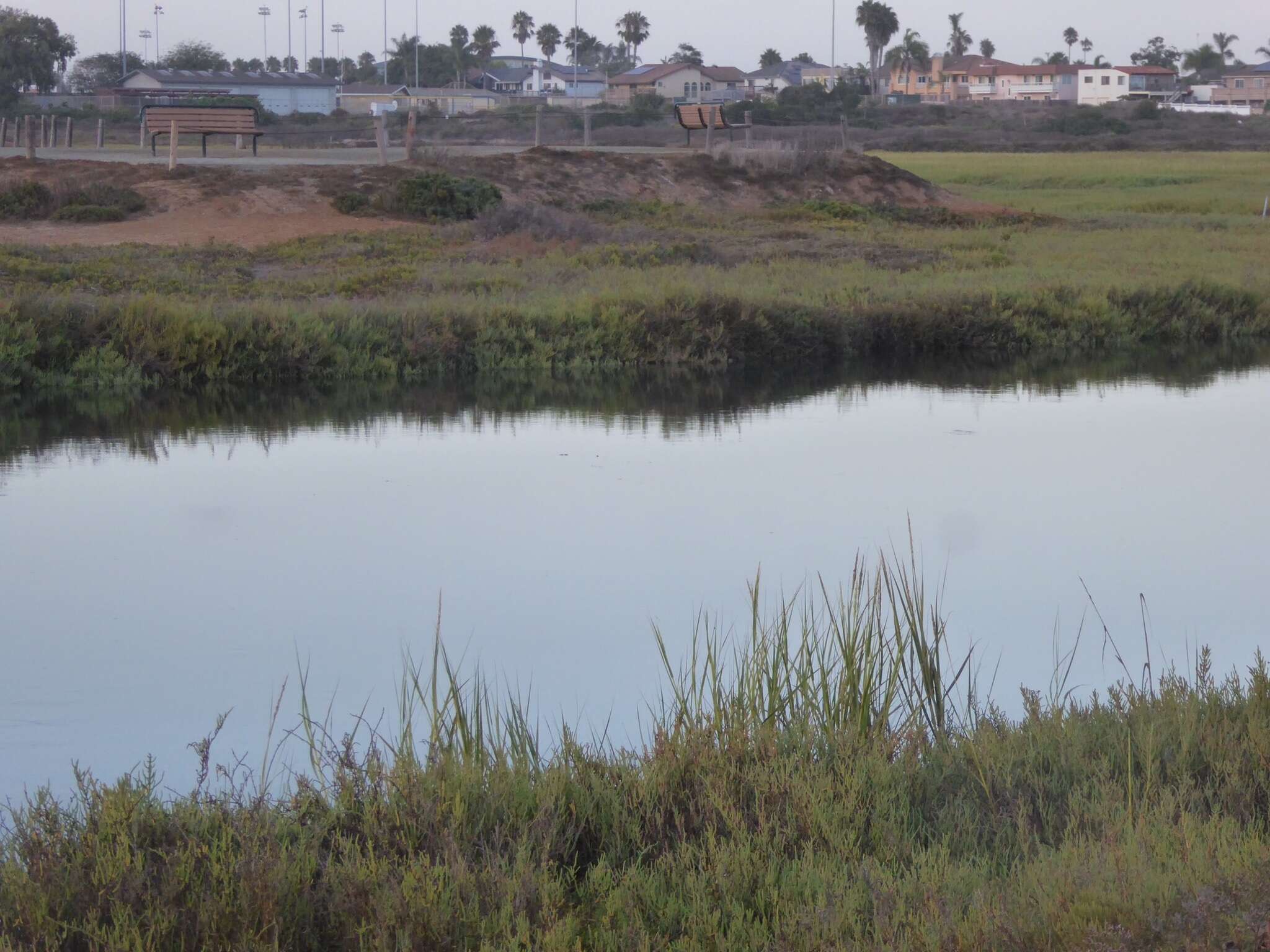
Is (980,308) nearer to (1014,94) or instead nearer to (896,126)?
(896,126)

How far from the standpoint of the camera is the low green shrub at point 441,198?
26156mm

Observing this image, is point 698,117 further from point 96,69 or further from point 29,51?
point 96,69

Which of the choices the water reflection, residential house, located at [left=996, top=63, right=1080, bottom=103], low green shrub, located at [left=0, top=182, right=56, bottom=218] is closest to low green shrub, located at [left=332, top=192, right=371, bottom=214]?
low green shrub, located at [left=0, top=182, right=56, bottom=218]

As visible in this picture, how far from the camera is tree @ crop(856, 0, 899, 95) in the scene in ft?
393

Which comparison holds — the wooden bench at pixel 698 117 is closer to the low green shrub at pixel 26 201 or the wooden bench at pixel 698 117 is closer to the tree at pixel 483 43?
the low green shrub at pixel 26 201

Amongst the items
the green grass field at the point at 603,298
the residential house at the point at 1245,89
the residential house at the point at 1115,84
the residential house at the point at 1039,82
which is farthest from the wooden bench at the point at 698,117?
the residential house at the point at 1039,82

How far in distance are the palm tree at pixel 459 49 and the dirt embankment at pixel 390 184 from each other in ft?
297

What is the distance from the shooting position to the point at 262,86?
3553 inches

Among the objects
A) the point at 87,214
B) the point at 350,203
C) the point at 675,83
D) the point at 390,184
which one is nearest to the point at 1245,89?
the point at 675,83

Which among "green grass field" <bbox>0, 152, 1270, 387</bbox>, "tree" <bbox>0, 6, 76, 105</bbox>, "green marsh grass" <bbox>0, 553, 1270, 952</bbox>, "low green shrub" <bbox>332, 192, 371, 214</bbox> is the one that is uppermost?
"tree" <bbox>0, 6, 76, 105</bbox>

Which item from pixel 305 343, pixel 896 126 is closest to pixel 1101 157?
pixel 896 126

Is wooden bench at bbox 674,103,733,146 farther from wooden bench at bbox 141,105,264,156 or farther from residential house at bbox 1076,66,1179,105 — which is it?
residential house at bbox 1076,66,1179,105

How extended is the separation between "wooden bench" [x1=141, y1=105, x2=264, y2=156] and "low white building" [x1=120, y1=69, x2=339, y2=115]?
181ft

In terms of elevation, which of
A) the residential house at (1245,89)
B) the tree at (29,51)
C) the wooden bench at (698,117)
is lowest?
the wooden bench at (698,117)
